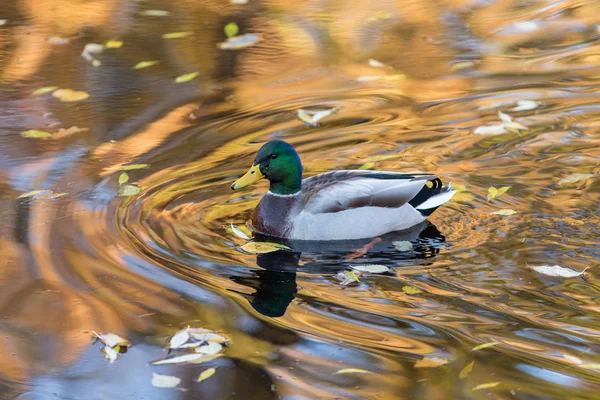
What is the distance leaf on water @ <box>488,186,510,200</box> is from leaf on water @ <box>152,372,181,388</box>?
3.01 meters

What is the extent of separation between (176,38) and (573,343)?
22.7ft

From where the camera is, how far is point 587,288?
17.5ft

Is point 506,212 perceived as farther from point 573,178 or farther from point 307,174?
point 307,174

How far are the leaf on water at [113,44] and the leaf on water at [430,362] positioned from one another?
6.62 meters

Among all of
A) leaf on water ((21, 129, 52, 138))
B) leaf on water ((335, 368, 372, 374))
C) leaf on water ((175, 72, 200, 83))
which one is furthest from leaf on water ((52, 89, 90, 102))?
leaf on water ((335, 368, 372, 374))

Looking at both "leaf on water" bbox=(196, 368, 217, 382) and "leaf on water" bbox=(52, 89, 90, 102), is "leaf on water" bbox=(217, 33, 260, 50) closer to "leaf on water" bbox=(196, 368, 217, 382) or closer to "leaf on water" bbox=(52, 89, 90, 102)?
"leaf on water" bbox=(52, 89, 90, 102)

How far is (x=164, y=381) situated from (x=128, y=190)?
261 cm

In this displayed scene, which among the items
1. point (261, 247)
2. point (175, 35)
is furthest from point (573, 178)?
point (175, 35)

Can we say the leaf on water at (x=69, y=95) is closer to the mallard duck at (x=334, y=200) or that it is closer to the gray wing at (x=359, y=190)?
the mallard duck at (x=334, y=200)

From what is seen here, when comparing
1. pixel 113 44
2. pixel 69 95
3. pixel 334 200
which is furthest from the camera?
pixel 113 44

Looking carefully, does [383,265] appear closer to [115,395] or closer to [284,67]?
[115,395]

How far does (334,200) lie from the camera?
628 cm

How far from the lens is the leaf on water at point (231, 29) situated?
34.8 ft

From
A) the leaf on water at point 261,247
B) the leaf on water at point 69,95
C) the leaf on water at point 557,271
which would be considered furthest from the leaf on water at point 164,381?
the leaf on water at point 69,95
